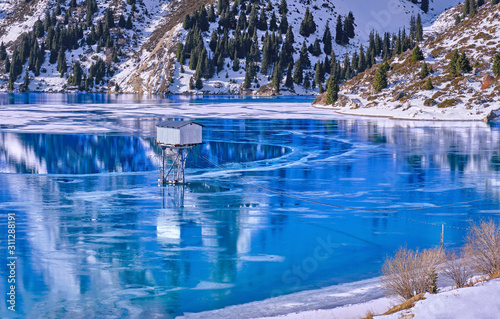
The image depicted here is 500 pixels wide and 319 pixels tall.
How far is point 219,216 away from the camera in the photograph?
86.2 ft

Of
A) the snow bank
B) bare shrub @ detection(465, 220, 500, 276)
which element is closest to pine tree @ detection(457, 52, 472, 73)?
bare shrub @ detection(465, 220, 500, 276)

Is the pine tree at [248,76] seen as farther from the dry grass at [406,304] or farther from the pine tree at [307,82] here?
the dry grass at [406,304]

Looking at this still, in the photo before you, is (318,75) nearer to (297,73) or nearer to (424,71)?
(297,73)

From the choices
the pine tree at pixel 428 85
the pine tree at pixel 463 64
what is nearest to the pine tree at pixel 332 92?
the pine tree at pixel 428 85

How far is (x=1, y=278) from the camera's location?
1816 centimetres

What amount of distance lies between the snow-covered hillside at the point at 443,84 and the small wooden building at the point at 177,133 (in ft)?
185

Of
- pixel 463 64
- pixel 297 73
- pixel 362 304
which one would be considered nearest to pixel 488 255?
pixel 362 304

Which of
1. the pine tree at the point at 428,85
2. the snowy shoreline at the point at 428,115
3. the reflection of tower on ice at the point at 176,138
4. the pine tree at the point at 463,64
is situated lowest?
the reflection of tower on ice at the point at 176,138

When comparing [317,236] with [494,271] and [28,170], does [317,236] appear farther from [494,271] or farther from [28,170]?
[28,170]

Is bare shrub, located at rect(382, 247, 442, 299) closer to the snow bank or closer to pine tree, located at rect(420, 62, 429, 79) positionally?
the snow bank

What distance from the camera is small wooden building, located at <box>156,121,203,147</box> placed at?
33844mm

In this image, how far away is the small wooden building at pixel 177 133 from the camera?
111 feet

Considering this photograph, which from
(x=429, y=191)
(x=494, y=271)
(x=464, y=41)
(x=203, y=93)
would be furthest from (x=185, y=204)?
(x=203, y=93)

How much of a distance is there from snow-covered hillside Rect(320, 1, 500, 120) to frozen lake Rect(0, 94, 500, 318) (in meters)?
33.6
